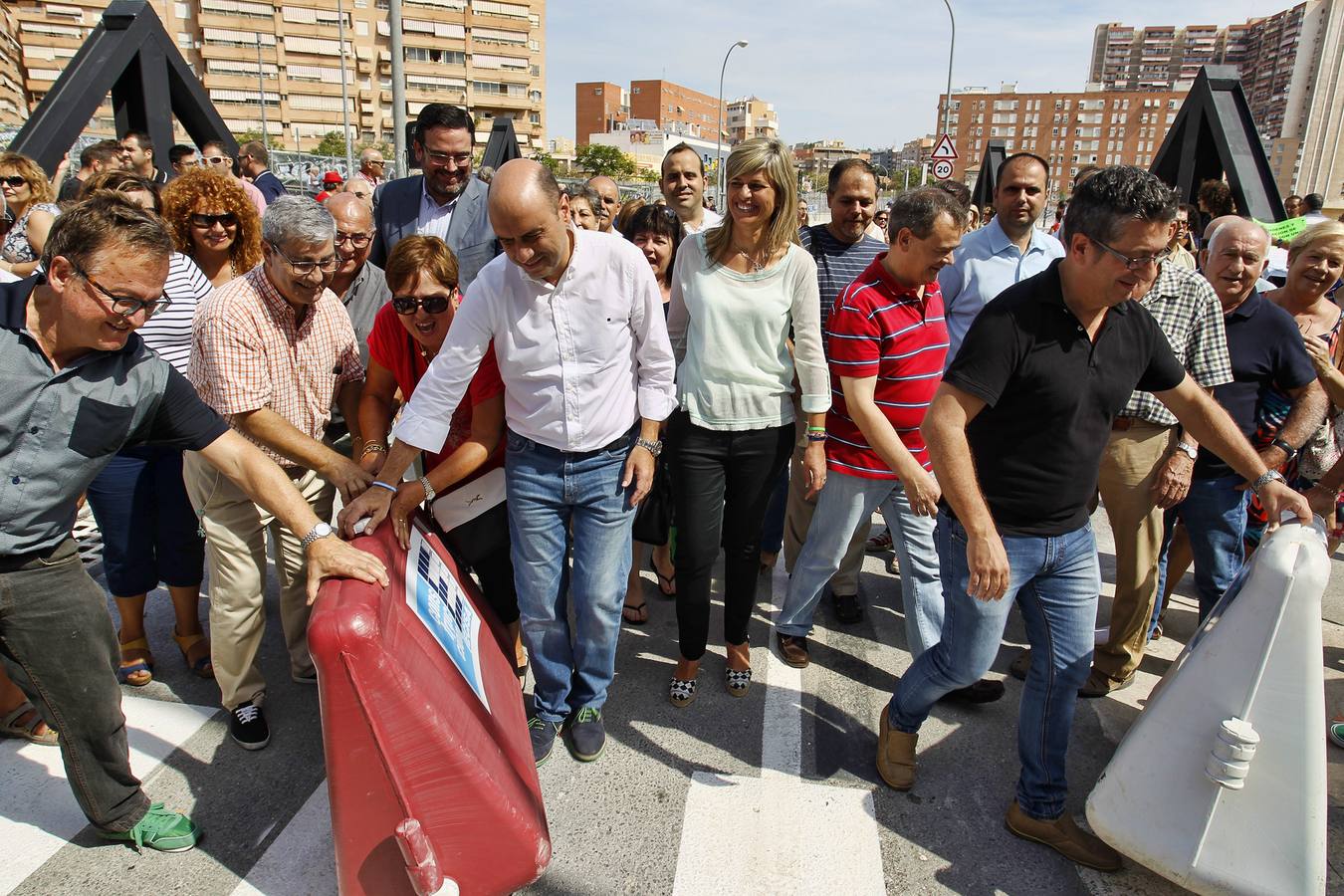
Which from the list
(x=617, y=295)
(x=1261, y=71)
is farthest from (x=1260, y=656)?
(x=1261, y=71)

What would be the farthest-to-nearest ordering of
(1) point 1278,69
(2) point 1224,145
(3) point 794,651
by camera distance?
(1) point 1278,69 < (2) point 1224,145 < (3) point 794,651

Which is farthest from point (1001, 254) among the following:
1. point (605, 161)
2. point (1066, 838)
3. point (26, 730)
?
point (605, 161)

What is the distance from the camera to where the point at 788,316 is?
3.05 m

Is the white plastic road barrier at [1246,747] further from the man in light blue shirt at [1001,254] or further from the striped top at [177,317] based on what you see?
the striped top at [177,317]

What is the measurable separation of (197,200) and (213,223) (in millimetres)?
101

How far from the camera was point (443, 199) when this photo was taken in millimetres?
4488

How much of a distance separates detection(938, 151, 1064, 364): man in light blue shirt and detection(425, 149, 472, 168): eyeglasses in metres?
2.65

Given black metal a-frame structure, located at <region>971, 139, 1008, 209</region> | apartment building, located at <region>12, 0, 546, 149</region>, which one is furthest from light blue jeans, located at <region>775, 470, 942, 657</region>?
apartment building, located at <region>12, 0, 546, 149</region>

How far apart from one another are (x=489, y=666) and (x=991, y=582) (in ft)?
5.21

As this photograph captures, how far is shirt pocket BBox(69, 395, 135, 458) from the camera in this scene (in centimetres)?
209

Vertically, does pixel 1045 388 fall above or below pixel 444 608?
above

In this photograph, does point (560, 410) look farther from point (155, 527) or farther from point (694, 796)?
point (155, 527)

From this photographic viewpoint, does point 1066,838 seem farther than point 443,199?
No

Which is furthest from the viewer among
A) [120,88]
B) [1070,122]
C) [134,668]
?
[1070,122]
